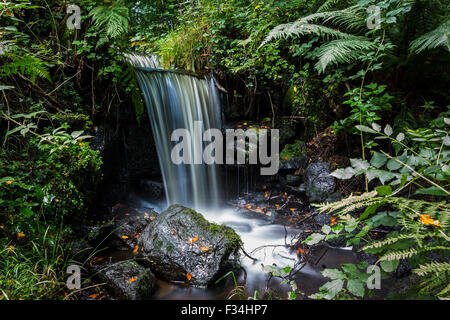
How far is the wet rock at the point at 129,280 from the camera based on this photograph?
227cm

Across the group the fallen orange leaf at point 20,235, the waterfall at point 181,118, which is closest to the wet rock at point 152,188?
the waterfall at point 181,118

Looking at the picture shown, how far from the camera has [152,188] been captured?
14.8 feet

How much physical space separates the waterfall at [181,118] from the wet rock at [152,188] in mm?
141

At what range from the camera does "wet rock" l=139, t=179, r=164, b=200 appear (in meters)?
4.50

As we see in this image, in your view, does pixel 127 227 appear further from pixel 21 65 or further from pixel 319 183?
pixel 319 183

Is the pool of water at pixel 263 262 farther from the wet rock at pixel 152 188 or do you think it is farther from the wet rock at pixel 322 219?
the wet rock at pixel 322 219

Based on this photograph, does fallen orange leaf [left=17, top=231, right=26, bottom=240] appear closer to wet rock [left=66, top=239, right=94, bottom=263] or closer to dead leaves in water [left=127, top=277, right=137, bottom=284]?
wet rock [left=66, top=239, right=94, bottom=263]

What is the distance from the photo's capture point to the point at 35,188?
2.38m

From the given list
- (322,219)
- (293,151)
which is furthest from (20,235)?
(293,151)

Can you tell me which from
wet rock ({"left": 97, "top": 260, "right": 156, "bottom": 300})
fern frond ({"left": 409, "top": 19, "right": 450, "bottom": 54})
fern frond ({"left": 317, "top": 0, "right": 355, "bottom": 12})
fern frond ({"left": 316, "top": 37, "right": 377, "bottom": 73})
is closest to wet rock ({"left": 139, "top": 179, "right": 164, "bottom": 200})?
wet rock ({"left": 97, "top": 260, "right": 156, "bottom": 300})

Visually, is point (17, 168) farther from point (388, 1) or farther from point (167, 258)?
point (388, 1)

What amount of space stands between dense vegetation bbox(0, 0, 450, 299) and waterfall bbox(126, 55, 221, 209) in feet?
1.50

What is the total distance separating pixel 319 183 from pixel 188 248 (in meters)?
2.66
